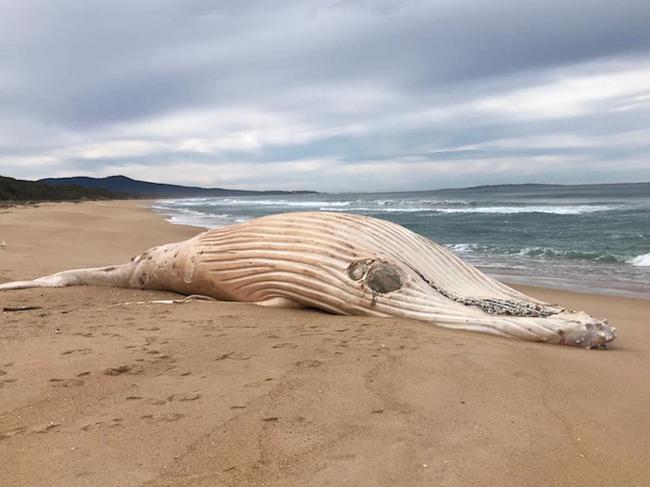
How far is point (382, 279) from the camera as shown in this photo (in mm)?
5223

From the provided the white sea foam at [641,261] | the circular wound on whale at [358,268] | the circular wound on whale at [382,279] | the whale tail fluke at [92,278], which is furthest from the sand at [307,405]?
the white sea foam at [641,261]

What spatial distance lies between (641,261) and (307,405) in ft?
35.9

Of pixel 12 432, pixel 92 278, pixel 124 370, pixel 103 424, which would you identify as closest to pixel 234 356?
pixel 124 370

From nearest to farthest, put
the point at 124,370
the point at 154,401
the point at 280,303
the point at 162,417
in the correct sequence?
the point at 162,417, the point at 154,401, the point at 124,370, the point at 280,303

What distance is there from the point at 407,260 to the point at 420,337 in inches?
57.0

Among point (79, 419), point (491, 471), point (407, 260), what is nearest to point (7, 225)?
point (407, 260)

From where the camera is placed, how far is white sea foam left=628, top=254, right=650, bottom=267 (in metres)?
11.3

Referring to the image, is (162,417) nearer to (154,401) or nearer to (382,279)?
(154,401)

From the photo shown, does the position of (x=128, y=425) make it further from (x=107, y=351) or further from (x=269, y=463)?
(x=107, y=351)

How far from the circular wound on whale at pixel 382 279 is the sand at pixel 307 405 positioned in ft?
1.29

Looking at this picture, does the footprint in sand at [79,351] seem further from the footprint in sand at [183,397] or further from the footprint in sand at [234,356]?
the footprint in sand at [183,397]

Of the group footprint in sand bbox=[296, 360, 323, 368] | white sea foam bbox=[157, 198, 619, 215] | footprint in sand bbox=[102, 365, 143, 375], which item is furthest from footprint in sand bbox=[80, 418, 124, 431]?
white sea foam bbox=[157, 198, 619, 215]

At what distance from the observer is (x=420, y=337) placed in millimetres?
4258

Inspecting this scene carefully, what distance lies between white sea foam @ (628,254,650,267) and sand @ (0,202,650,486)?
7457mm
